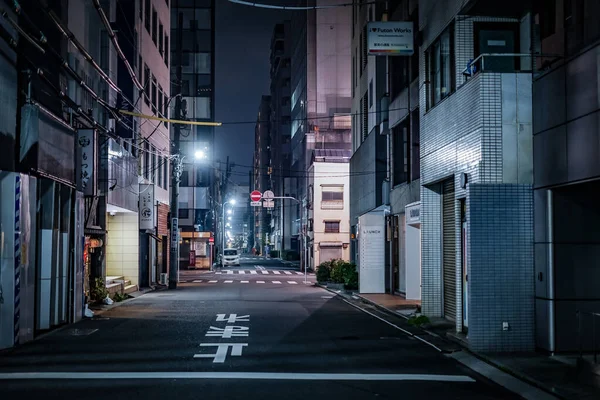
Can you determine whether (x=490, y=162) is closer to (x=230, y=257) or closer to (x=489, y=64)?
(x=489, y=64)

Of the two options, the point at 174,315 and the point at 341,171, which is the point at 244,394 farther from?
the point at 341,171

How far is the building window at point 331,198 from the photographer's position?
2470 inches

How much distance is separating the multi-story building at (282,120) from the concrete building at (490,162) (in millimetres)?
82926

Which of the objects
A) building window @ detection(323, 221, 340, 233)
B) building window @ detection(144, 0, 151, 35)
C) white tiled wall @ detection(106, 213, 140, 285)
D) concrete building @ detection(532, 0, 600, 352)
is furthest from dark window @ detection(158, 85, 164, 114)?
concrete building @ detection(532, 0, 600, 352)

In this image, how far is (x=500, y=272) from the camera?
13.5 meters

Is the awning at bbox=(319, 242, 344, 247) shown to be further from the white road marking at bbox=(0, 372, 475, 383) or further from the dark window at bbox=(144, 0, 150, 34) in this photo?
the white road marking at bbox=(0, 372, 475, 383)

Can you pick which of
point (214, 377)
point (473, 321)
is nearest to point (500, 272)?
point (473, 321)

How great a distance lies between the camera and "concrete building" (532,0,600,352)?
1186 cm

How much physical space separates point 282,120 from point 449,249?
9724 cm

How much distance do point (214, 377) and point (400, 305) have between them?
13909 millimetres

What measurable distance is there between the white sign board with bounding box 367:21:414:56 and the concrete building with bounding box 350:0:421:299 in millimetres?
3246

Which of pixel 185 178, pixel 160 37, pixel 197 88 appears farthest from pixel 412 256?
pixel 197 88

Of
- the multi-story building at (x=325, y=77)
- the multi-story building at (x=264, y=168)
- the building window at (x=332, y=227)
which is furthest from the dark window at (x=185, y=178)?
the multi-story building at (x=264, y=168)

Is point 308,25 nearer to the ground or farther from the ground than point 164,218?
farther from the ground
